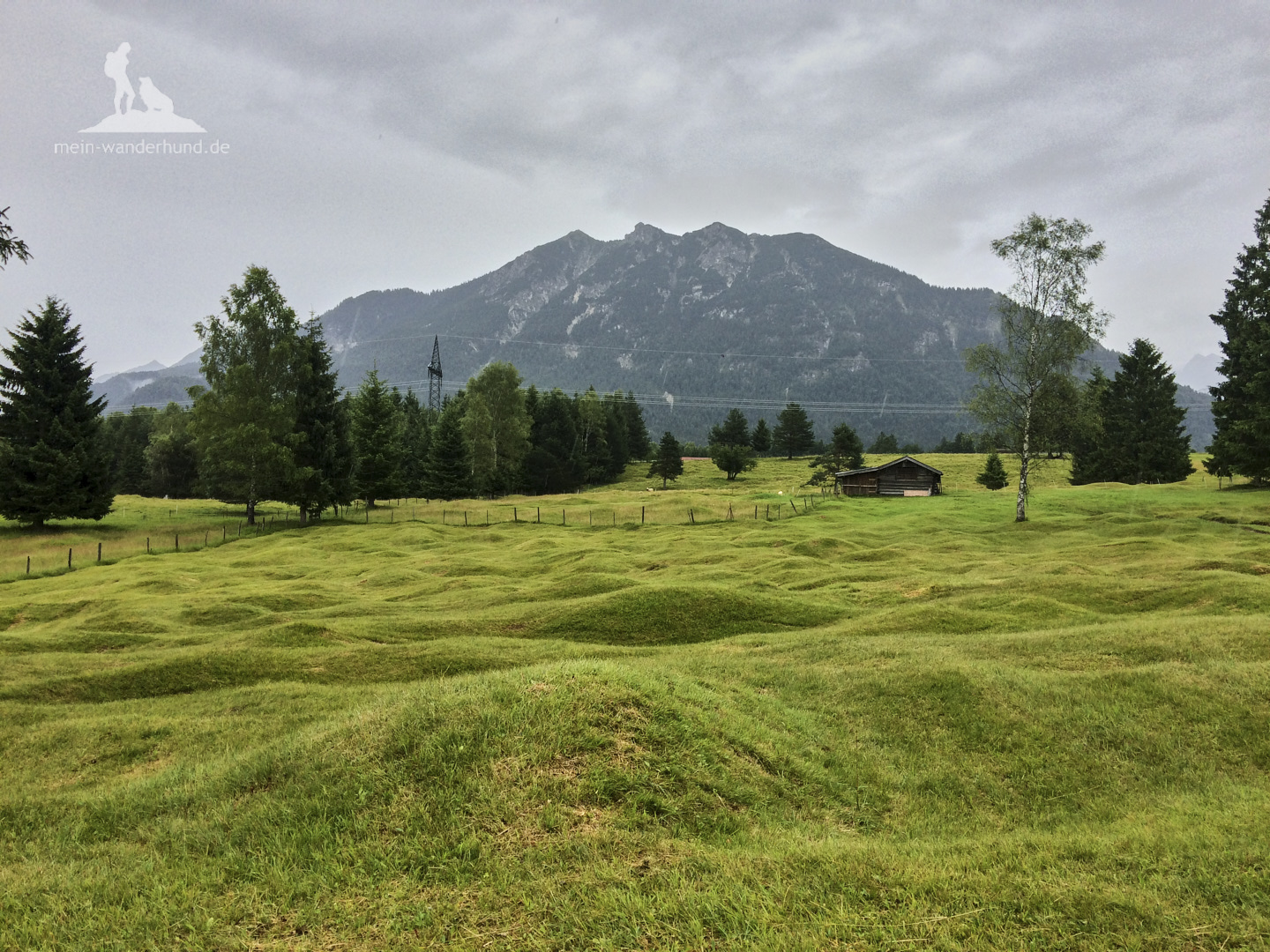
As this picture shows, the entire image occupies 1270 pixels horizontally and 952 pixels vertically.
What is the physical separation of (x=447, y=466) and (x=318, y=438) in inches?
795

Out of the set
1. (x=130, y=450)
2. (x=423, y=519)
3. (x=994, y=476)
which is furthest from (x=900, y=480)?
(x=130, y=450)

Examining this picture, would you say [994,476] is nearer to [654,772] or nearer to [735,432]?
[735,432]

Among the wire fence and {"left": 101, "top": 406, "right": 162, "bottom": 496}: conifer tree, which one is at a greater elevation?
{"left": 101, "top": 406, "right": 162, "bottom": 496}: conifer tree

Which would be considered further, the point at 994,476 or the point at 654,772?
the point at 994,476

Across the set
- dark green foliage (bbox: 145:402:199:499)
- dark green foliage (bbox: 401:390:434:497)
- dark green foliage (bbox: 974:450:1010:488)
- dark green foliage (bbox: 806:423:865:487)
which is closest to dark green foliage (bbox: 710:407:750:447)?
dark green foliage (bbox: 806:423:865:487)

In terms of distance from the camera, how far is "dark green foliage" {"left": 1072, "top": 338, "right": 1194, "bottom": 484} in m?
66.9

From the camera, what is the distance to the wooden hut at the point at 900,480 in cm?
7194

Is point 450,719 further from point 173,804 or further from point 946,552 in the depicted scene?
point 946,552

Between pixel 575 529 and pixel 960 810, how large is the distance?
39.6 m

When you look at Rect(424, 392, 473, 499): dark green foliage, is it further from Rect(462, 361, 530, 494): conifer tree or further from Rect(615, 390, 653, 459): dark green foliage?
Rect(615, 390, 653, 459): dark green foliage

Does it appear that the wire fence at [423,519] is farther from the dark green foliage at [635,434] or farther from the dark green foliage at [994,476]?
the dark green foliage at [635,434]

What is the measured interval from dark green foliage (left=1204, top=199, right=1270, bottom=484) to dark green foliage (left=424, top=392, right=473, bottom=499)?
67.8 meters

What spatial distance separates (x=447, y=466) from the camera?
72000mm

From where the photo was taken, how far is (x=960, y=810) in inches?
312
